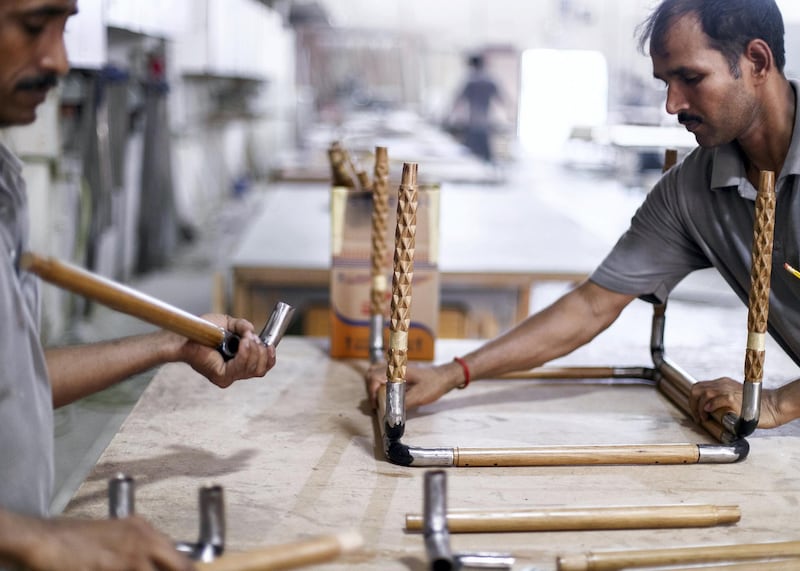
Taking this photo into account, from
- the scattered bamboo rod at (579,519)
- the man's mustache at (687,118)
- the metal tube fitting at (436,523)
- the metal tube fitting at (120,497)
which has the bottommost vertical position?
the scattered bamboo rod at (579,519)

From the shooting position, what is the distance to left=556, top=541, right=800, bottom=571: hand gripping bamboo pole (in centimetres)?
105

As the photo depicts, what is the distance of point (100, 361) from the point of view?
4.06ft

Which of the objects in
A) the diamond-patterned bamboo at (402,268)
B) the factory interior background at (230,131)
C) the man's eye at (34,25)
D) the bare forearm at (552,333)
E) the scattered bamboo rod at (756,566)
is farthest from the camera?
the factory interior background at (230,131)

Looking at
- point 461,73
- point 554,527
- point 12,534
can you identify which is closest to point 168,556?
point 12,534

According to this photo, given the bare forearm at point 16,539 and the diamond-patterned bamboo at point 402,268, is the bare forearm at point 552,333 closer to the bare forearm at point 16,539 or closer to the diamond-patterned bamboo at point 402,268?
the diamond-patterned bamboo at point 402,268

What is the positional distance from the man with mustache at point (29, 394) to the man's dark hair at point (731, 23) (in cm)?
99

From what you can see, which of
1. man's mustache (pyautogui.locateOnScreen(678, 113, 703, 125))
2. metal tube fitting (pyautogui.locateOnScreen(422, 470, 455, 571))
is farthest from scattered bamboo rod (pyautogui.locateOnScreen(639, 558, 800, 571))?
man's mustache (pyautogui.locateOnScreen(678, 113, 703, 125))

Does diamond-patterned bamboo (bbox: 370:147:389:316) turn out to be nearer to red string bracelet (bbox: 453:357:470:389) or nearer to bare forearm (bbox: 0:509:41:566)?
red string bracelet (bbox: 453:357:470:389)

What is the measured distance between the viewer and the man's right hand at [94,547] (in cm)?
83

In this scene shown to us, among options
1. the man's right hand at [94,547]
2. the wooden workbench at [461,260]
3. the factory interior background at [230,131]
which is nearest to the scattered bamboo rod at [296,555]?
the man's right hand at [94,547]

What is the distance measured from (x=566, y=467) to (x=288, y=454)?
43 cm

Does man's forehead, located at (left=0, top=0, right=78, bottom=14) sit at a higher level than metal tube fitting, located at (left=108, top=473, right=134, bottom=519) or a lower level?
higher

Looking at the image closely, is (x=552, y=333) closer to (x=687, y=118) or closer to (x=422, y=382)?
(x=422, y=382)

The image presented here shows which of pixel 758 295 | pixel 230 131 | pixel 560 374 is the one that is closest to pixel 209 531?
Result: pixel 758 295
